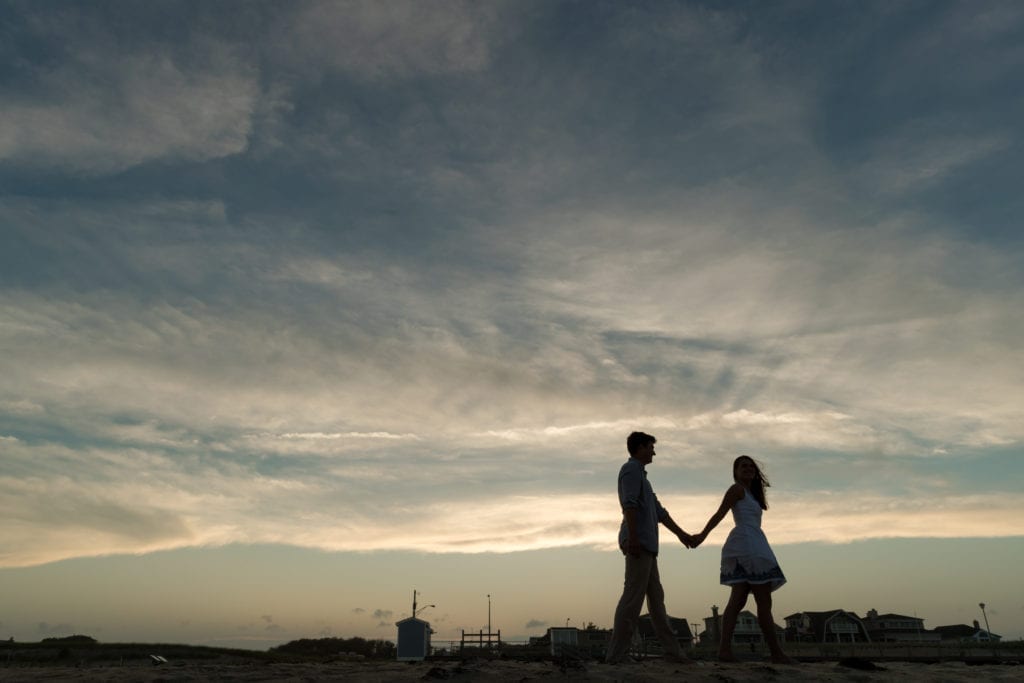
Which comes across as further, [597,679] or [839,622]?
[839,622]

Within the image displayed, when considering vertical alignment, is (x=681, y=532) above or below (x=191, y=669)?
above

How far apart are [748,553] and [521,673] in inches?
131

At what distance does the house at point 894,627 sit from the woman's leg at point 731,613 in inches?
3333

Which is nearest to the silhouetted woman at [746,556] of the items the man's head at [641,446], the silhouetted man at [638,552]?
the silhouetted man at [638,552]

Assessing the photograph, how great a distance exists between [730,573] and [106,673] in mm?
6427

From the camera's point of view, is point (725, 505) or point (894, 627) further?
point (894, 627)

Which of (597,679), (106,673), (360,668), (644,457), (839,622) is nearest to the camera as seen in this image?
(597,679)

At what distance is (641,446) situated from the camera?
7.97 meters

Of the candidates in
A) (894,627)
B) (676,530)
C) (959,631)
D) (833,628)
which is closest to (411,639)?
(676,530)

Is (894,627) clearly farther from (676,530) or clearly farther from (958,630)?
(676,530)

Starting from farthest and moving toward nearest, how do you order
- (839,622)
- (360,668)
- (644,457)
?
(839,622) → (644,457) → (360,668)

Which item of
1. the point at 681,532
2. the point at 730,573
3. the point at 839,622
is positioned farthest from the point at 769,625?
the point at 839,622

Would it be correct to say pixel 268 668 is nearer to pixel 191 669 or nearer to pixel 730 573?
pixel 191 669

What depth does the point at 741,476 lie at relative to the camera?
8.17 m
